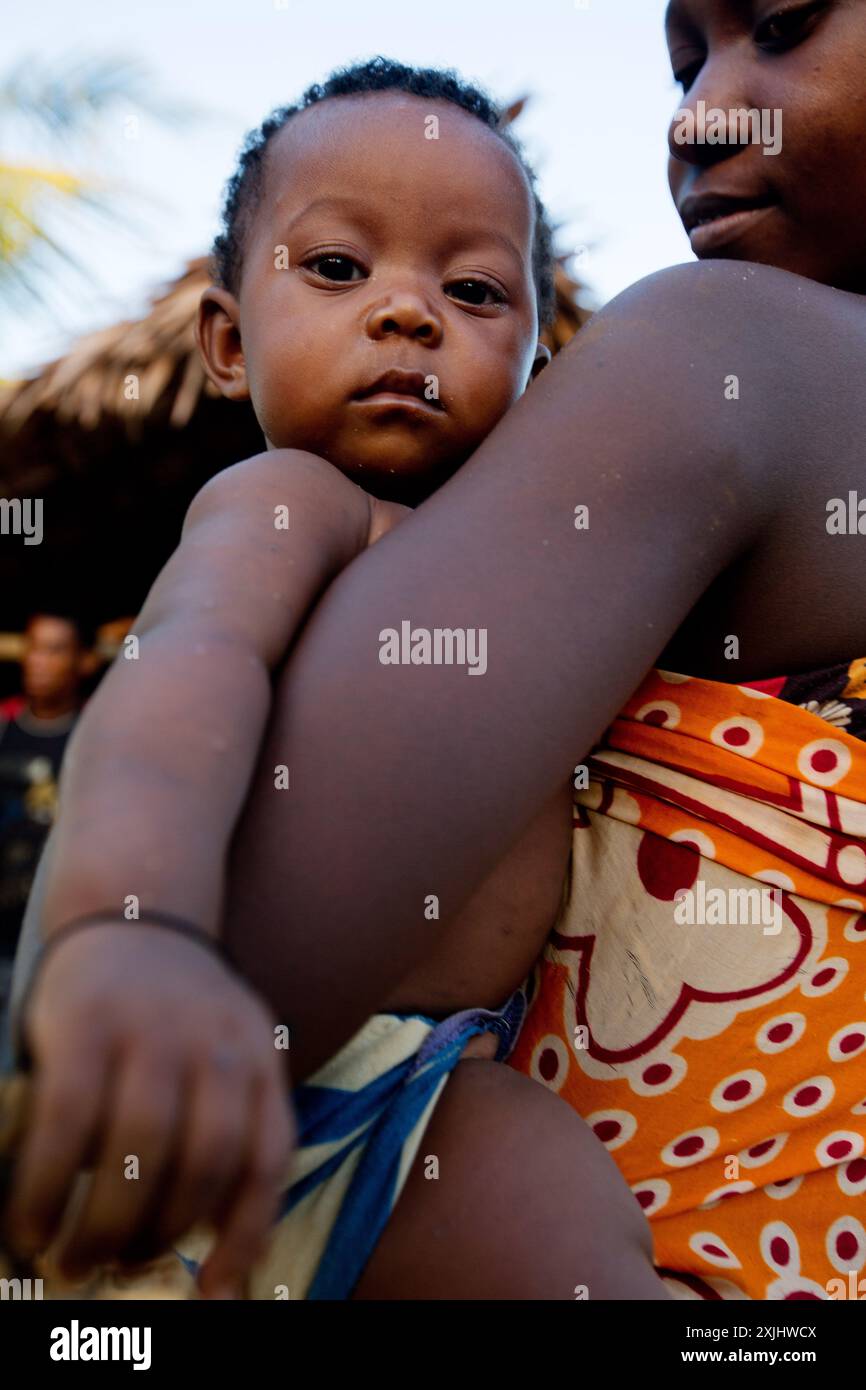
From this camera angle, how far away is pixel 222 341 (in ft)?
5.96

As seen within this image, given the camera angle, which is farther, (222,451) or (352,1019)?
(222,451)

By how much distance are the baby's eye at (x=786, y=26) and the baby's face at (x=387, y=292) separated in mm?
347

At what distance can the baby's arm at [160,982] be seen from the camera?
2.16 ft

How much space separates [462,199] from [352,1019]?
3.34ft

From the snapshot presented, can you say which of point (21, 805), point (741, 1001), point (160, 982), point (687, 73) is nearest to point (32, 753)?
point (21, 805)

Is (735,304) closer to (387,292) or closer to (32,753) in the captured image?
(387,292)

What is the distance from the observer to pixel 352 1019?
0.89 meters

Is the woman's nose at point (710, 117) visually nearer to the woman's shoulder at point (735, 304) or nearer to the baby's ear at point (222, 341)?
the woman's shoulder at point (735, 304)

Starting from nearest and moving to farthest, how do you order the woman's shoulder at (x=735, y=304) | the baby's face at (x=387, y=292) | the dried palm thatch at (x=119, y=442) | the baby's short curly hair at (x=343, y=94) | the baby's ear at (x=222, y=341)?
1. the woman's shoulder at (x=735, y=304)
2. the baby's face at (x=387, y=292)
3. the baby's short curly hair at (x=343, y=94)
4. the baby's ear at (x=222, y=341)
5. the dried palm thatch at (x=119, y=442)

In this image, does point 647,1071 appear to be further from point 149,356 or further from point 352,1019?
point 149,356

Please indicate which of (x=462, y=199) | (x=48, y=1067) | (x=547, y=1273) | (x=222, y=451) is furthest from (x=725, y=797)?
(x=222, y=451)

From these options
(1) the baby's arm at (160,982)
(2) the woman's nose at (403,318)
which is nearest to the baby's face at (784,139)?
(2) the woman's nose at (403,318)

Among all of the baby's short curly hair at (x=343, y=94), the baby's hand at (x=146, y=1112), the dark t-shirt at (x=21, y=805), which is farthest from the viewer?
the dark t-shirt at (x=21, y=805)

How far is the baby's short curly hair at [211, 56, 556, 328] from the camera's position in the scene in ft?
5.50
